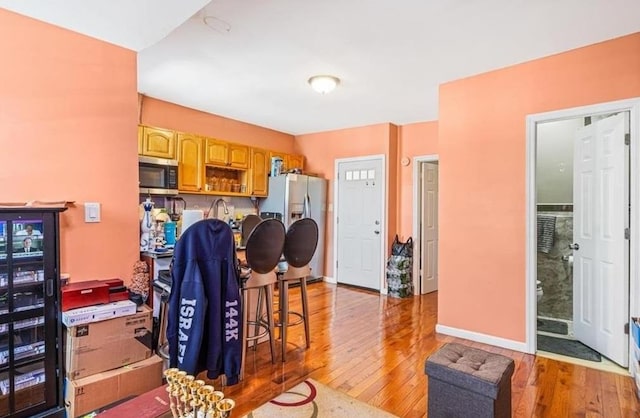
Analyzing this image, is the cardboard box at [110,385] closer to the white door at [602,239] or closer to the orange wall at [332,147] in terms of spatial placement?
the white door at [602,239]

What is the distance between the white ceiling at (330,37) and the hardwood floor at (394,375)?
247 centimetres

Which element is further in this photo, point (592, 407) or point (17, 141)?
point (592, 407)

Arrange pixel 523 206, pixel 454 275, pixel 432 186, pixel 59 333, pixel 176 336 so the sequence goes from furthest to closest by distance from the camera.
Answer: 1. pixel 432 186
2. pixel 454 275
3. pixel 523 206
4. pixel 176 336
5. pixel 59 333

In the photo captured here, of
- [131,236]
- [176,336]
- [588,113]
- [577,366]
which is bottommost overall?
[577,366]

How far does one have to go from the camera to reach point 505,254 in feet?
10.5

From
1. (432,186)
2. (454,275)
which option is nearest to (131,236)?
(454,275)

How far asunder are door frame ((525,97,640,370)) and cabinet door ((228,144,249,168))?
3.74m

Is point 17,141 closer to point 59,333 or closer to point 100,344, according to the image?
point 59,333

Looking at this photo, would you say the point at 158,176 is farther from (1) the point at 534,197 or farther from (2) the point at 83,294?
(1) the point at 534,197

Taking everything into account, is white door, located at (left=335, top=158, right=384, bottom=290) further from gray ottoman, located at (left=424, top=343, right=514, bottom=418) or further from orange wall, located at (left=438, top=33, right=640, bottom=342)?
gray ottoman, located at (left=424, top=343, right=514, bottom=418)

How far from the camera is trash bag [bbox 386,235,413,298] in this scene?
16.7 ft

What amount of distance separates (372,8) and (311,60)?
0.95 meters

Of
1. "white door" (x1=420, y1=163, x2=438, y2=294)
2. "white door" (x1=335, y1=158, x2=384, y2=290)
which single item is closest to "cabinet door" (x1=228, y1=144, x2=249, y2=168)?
"white door" (x1=335, y1=158, x2=384, y2=290)

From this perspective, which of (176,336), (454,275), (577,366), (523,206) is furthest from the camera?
(454,275)
